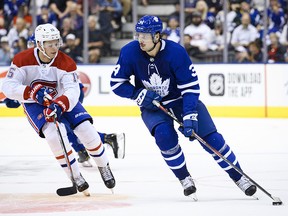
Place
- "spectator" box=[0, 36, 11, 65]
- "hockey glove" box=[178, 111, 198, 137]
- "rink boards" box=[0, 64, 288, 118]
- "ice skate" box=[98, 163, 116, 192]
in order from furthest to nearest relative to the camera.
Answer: "spectator" box=[0, 36, 11, 65], "rink boards" box=[0, 64, 288, 118], "ice skate" box=[98, 163, 116, 192], "hockey glove" box=[178, 111, 198, 137]

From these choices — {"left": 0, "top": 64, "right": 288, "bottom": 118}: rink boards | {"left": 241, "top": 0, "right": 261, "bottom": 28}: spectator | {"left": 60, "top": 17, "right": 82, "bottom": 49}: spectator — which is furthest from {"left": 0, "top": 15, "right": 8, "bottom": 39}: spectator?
{"left": 241, "top": 0, "right": 261, "bottom": 28}: spectator

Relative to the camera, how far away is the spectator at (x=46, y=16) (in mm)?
13398

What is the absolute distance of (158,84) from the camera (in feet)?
18.9

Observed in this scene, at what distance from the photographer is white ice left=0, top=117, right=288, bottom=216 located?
17.5 ft

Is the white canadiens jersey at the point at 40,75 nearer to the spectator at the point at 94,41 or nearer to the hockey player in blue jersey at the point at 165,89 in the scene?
the hockey player in blue jersey at the point at 165,89

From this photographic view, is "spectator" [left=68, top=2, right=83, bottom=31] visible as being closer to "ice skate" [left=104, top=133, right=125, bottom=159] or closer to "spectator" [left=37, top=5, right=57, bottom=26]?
"spectator" [left=37, top=5, right=57, bottom=26]

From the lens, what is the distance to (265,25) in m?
12.6

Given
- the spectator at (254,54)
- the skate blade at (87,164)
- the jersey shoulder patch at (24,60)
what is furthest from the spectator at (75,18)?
the jersey shoulder patch at (24,60)

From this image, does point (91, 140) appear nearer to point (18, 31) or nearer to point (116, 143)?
point (116, 143)

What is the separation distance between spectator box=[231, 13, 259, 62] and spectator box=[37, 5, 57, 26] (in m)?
2.72

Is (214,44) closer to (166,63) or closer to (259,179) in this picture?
(259,179)

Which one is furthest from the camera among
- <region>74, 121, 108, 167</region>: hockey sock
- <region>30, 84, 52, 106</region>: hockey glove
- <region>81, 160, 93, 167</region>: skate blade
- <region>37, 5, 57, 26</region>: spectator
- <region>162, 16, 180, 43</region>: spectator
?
<region>37, 5, 57, 26</region>: spectator

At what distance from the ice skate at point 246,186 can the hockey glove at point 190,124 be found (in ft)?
1.48

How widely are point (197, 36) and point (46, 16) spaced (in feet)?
7.49
